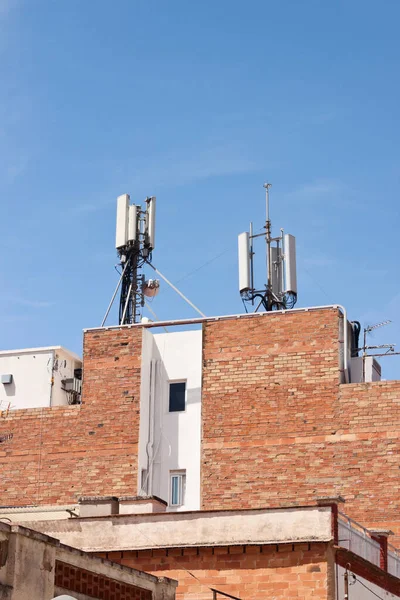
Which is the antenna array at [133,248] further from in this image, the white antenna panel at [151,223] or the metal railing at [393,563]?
the metal railing at [393,563]

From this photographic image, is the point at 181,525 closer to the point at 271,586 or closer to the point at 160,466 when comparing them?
the point at 271,586

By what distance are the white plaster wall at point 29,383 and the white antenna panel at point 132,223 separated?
6146 mm

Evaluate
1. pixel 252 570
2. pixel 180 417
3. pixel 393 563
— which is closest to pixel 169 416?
pixel 180 417

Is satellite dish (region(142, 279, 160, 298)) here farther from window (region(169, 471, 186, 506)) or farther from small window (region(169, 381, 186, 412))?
window (region(169, 471, 186, 506))

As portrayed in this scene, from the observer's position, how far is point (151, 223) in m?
47.0

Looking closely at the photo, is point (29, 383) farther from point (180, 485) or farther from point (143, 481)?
point (180, 485)

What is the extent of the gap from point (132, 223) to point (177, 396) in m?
8.67

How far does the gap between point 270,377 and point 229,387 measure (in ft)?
4.97

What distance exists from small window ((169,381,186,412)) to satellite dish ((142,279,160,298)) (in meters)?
5.54

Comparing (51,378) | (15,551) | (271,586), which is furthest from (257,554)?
(51,378)

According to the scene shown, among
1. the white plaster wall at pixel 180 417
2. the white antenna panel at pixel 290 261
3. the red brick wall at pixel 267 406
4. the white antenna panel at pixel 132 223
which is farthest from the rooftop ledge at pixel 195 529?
the white antenna panel at pixel 132 223

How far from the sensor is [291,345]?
3962cm

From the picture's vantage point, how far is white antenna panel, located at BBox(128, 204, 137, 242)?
46.4 m

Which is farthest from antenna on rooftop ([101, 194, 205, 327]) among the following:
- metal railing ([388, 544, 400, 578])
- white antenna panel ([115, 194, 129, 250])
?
metal railing ([388, 544, 400, 578])
